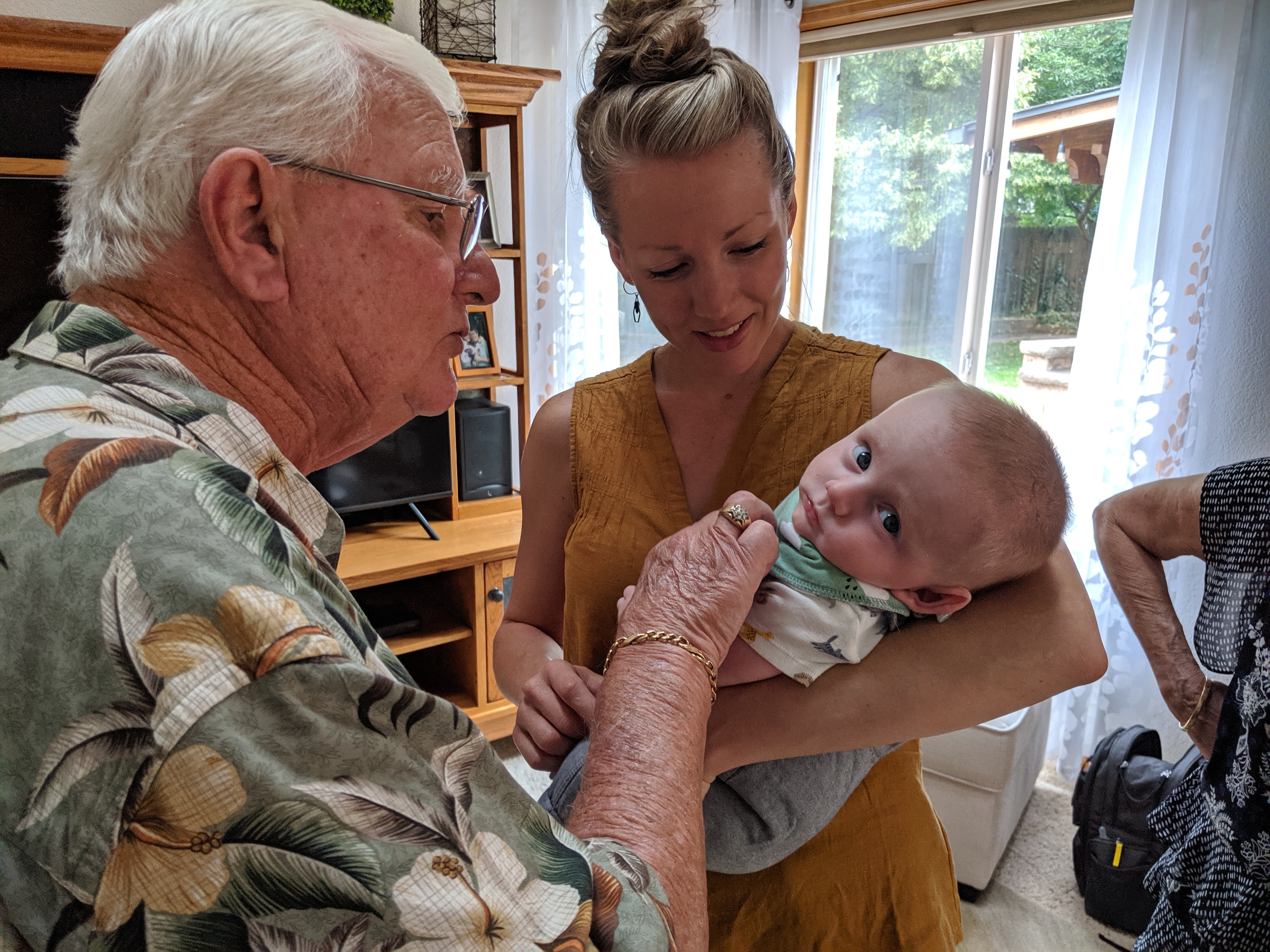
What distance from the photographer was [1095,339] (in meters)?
2.81

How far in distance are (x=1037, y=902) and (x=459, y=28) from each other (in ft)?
10.7

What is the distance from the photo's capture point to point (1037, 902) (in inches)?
99.0

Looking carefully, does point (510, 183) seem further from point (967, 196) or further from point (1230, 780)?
point (1230, 780)

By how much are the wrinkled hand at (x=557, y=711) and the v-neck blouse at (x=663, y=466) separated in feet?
0.51

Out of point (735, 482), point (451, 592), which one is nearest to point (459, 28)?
point (451, 592)

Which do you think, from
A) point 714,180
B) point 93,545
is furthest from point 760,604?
point 93,545

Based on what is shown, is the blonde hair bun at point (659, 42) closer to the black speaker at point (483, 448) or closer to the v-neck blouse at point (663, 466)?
the v-neck blouse at point (663, 466)

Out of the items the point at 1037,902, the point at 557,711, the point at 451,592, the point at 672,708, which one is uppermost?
the point at 672,708

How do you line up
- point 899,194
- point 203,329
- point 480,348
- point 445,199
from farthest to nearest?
point 899,194 < point 480,348 < point 445,199 < point 203,329

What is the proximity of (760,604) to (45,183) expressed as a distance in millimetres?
2424

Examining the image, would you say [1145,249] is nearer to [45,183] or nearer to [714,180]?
[714,180]

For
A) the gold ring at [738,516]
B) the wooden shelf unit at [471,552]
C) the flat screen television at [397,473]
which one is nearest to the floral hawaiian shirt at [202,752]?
the gold ring at [738,516]

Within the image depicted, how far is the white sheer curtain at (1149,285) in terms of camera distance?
253 cm

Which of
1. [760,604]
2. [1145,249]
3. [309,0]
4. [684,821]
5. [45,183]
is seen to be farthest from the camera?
[1145,249]
